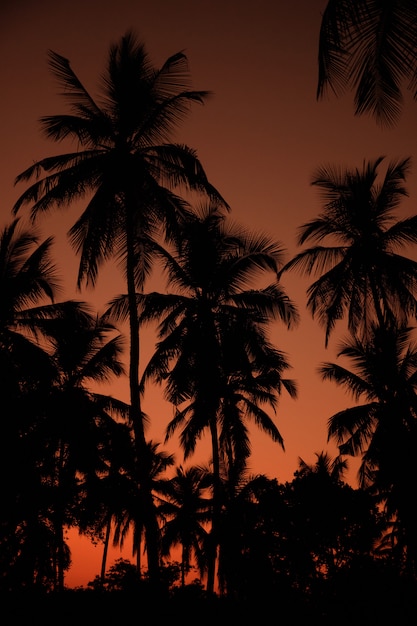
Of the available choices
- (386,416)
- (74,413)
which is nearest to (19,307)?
(74,413)

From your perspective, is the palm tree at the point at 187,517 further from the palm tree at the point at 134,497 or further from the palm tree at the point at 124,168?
the palm tree at the point at 124,168

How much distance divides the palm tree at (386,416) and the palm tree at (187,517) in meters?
10.9

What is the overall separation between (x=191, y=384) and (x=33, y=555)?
22.8 feet

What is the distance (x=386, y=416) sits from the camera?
17891 mm

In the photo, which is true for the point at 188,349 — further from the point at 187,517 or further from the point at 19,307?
the point at 187,517

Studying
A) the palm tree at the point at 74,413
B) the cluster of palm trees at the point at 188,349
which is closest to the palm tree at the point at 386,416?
the cluster of palm trees at the point at 188,349

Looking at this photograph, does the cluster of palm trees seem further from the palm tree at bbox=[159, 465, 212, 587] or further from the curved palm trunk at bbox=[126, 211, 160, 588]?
the palm tree at bbox=[159, 465, 212, 587]

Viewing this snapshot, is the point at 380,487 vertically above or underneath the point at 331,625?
above

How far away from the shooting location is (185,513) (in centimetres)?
3091

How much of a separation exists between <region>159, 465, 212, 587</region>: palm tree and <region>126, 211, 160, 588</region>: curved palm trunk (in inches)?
620

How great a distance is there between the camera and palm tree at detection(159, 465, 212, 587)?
28719mm

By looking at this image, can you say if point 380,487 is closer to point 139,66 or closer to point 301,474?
point 301,474

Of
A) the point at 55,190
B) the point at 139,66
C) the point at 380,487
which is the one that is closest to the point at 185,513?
the point at 380,487

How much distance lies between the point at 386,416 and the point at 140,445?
949cm
